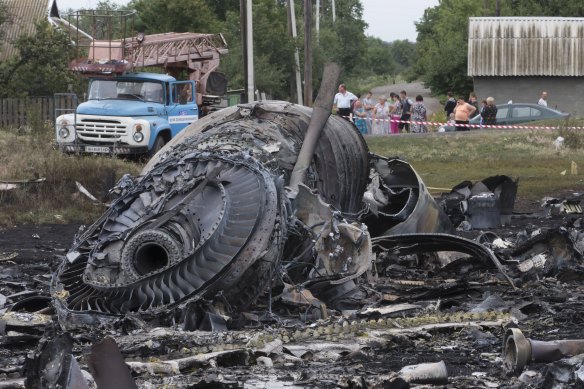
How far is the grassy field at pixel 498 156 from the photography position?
22.2 metres

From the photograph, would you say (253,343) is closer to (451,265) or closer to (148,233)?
(148,233)

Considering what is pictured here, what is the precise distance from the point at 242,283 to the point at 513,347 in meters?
2.61

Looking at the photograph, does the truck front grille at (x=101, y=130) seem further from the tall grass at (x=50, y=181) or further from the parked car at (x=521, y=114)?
the parked car at (x=521, y=114)

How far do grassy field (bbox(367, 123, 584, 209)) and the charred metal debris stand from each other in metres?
8.92

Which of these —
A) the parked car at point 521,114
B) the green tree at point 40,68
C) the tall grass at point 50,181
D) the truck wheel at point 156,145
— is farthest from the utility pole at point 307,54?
the tall grass at point 50,181

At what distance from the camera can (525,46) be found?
44938 mm

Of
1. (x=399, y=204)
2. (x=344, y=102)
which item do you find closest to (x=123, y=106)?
(x=344, y=102)

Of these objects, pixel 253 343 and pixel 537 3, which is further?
pixel 537 3

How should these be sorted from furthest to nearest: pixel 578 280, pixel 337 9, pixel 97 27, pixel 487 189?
pixel 337 9 → pixel 97 27 → pixel 487 189 → pixel 578 280

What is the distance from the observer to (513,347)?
7.33 metres

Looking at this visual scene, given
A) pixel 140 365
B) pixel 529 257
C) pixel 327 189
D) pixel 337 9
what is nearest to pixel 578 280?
pixel 529 257

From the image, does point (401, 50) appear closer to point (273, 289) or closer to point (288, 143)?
point (288, 143)

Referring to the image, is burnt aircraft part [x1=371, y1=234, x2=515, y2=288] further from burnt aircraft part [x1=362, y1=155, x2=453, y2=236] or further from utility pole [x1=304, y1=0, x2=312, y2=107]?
utility pole [x1=304, y1=0, x2=312, y2=107]

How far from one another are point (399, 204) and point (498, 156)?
12007 millimetres
